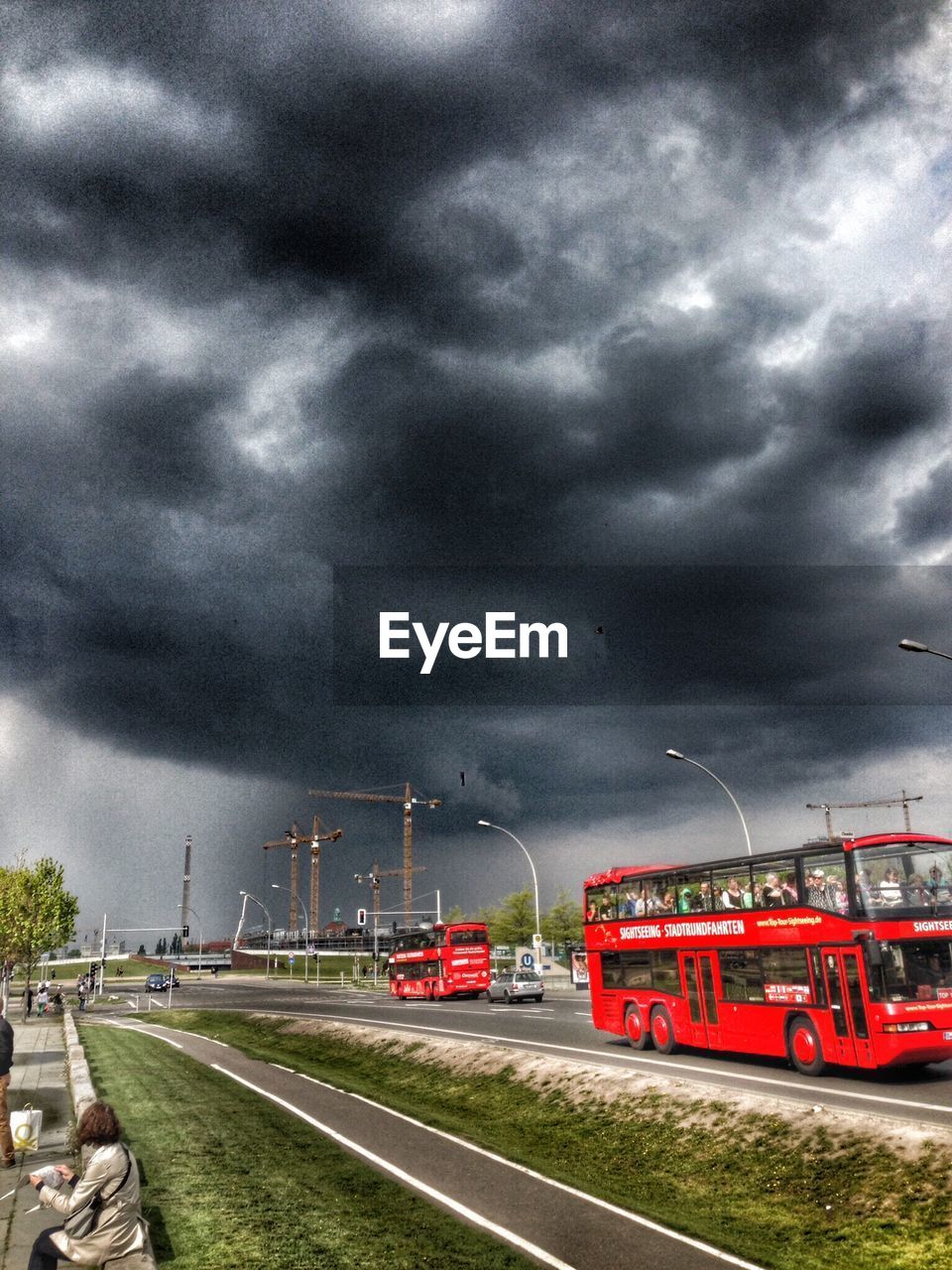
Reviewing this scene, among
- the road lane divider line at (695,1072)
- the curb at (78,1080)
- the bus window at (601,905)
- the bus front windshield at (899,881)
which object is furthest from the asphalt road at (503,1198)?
the bus window at (601,905)

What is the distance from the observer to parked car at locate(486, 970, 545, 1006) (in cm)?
4703

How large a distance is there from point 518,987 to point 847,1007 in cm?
3061

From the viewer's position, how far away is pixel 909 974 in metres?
17.7

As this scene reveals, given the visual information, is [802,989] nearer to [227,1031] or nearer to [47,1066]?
[47,1066]

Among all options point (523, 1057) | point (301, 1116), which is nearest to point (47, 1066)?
point (301, 1116)

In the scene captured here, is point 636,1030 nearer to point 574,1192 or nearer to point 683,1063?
point 683,1063

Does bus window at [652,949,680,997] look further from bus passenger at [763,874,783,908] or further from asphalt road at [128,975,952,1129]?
bus passenger at [763,874,783,908]

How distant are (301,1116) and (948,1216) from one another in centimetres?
1127

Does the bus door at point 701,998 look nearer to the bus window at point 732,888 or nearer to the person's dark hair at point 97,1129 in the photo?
the bus window at point 732,888

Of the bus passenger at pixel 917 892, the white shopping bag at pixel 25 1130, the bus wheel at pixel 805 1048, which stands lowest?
the bus wheel at pixel 805 1048

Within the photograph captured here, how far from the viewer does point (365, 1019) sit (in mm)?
40188

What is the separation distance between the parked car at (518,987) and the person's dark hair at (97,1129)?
41.4 m

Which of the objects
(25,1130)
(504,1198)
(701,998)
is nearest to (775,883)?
(701,998)

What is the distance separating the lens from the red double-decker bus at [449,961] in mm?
53844
